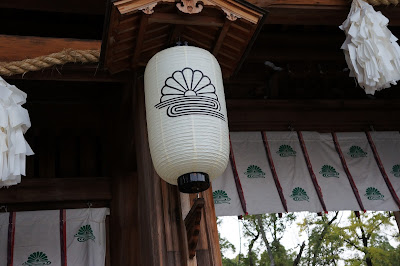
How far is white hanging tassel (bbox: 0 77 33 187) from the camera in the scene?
320cm

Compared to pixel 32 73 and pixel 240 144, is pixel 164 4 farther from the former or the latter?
pixel 240 144

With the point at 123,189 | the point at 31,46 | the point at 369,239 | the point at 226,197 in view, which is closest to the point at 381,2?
the point at 226,197

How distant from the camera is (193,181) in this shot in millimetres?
2881

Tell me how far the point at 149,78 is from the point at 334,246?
1486 centimetres

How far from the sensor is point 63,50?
383cm

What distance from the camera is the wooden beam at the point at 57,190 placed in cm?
496

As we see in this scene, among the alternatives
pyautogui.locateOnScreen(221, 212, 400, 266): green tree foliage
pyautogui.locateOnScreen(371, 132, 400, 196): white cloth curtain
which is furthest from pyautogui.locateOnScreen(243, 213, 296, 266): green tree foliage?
pyautogui.locateOnScreen(371, 132, 400, 196): white cloth curtain

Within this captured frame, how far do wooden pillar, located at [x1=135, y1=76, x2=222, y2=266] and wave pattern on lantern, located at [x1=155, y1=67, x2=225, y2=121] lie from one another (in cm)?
75

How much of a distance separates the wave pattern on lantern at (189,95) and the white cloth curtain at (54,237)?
8.07 ft

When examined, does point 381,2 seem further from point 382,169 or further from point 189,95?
point 382,169

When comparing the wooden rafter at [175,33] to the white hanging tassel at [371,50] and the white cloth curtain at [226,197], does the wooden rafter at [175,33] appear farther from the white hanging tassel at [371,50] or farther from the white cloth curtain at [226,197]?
the white cloth curtain at [226,197]

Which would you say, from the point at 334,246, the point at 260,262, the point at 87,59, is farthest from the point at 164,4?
the point at 260,262

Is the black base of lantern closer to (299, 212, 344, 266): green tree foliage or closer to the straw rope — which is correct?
the straw rope

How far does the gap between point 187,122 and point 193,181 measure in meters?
0.38
